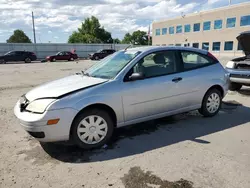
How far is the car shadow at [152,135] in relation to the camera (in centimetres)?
369

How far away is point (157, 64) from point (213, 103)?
5.77 ft

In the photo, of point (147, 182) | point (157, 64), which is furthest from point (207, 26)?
point (147, 182)

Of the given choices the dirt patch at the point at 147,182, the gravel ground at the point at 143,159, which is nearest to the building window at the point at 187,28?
the gravel ground at the point at 143,159

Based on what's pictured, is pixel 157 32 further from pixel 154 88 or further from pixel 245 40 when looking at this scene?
pixel 154 88

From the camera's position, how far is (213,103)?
536cm

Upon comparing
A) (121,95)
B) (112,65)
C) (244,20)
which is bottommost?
(121,95)

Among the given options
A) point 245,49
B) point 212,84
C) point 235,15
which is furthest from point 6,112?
point 235,15

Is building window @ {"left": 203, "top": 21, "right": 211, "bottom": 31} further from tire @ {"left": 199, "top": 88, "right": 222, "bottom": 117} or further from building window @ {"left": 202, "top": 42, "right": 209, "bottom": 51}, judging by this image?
tire @ {"left": 199, "top": 88, "right": 222, "bottom": 117}

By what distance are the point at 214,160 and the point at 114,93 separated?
181 cm

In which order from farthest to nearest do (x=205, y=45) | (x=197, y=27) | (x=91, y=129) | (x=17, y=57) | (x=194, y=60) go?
(x=197, y=27) → (x=205, y=45) → (x=17, y=57) → (x=194, y=60) → (x=91, y=129)

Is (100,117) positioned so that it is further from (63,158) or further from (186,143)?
(186,143)

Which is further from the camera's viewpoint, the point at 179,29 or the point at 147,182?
the point at 179,29

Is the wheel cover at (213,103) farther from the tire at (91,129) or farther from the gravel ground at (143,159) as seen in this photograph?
the tire at (91,129)

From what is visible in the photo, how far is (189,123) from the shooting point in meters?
5.02
